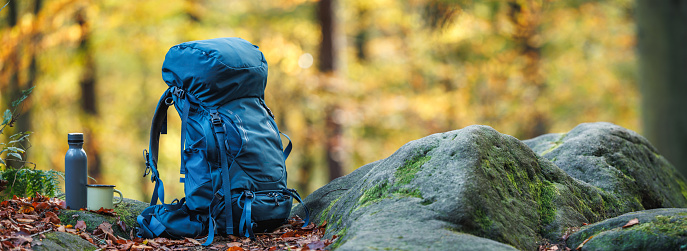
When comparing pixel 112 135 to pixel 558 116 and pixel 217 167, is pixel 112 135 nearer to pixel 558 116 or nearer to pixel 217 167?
pixel 217 167

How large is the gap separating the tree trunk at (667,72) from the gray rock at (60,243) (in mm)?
6809

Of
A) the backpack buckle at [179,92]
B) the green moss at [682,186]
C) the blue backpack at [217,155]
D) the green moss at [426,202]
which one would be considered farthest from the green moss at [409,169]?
the green moss at [682,186]

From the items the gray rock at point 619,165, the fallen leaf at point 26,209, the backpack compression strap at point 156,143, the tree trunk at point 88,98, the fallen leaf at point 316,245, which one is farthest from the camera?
the tree trunk at point 88,98

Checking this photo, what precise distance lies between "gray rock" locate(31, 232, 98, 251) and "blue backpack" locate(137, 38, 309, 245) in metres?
0.53

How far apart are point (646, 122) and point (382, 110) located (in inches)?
231

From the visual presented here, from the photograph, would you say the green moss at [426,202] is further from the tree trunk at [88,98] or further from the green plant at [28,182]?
the tree trunk at [88,98]

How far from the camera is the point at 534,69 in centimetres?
1169

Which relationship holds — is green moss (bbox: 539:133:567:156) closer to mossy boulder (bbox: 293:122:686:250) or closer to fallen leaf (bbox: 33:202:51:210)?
mossy boulder (bbox: 293:122:686:250)

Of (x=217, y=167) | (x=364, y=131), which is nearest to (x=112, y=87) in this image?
(x=364, y=131)

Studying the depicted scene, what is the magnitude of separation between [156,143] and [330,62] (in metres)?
7.30

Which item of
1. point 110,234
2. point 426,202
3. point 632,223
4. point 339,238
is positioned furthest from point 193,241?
point 632,223

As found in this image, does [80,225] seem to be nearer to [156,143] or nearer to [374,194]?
[156,143]

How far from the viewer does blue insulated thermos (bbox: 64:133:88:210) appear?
349cm

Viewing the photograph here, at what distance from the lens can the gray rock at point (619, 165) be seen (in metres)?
4.03
